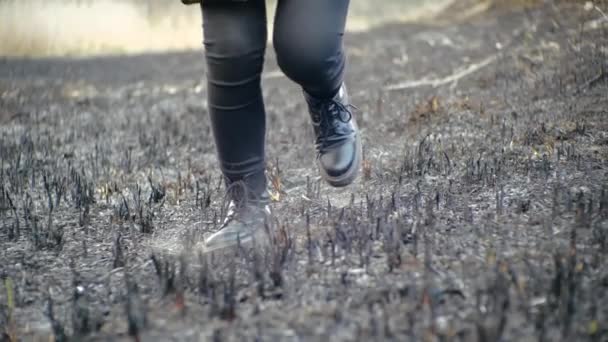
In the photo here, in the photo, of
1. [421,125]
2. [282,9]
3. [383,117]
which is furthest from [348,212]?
[383,117]

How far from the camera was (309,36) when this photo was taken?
80.5 inches

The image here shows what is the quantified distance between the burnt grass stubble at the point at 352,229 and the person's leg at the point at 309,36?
0.52 m

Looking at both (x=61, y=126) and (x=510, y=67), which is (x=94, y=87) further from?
(x=510, y=67)

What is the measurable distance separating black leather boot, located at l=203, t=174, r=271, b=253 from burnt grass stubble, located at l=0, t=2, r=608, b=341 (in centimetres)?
7

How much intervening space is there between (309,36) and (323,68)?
0.48ft

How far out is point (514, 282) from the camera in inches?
66.1

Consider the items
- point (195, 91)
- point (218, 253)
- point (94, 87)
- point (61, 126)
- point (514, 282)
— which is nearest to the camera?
point (514, 282)

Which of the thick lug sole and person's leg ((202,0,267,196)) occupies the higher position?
person's leg ((202,0,267,196))

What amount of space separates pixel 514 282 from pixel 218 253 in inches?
38.2

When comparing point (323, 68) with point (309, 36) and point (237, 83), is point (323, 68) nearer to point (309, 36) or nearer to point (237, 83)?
point (309, 36)

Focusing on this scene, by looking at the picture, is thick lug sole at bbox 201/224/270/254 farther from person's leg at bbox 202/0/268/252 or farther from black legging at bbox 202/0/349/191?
black legging at bbox 202/0/349/191

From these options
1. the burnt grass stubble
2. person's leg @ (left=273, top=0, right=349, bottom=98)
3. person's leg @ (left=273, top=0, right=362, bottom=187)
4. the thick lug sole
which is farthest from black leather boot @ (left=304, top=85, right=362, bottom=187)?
the thick lug sole

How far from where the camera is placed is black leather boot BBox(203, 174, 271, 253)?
2.19m

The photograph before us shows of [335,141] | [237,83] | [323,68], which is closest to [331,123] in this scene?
[335,141]
